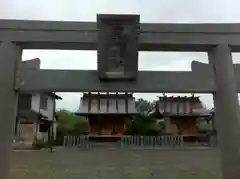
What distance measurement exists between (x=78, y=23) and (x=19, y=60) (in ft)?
4.07

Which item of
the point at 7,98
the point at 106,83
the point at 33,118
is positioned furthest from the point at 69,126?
the point at 106,83

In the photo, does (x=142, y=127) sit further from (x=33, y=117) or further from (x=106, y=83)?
(x=106, y=83)

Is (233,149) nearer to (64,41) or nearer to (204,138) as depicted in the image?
(64,41)

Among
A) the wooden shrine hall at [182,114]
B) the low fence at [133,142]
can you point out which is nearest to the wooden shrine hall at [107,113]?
the low fence at [133,142]

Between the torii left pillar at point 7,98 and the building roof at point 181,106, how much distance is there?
23988mm

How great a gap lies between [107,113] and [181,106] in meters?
8.45

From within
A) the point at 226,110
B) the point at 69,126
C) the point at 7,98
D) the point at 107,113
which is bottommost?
the point at 226,110

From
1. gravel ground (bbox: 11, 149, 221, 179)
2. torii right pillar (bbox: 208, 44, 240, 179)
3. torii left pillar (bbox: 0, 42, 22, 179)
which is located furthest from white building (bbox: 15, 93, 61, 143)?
torii right pillar (bbox: 208, 44, 240, 179)

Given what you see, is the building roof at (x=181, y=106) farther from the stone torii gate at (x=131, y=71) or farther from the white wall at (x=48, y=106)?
the stone torii gate at (x=131, y=71)

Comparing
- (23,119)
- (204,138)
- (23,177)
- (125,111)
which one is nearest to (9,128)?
(23,177)

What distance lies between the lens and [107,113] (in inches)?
956

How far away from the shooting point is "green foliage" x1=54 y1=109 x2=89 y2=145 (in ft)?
95.5

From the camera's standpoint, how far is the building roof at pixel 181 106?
27.6 m

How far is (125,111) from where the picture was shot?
80.4 feet
